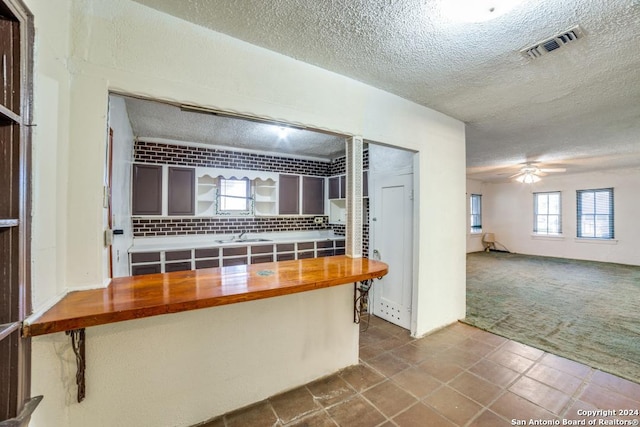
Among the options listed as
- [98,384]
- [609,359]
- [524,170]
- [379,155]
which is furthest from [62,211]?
[524,170]

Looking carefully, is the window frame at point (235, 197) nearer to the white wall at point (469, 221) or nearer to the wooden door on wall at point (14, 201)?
the wooden door on wall at point (14, 201)

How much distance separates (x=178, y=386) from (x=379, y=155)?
301cm

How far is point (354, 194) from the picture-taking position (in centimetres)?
211

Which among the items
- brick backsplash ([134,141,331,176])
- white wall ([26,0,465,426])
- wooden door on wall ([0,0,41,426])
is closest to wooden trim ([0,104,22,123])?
wooden door on wall ([0,0,41,426])

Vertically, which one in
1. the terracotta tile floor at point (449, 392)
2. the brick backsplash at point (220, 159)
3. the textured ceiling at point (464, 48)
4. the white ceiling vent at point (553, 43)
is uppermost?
the textured ceiling at point (464, 48)

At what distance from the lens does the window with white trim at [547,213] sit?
7.40 meters

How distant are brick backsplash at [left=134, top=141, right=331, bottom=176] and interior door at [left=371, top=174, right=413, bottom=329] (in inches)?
84.0

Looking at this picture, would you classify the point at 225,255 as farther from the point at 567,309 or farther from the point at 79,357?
the point at 567,309

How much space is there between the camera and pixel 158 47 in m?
1.41

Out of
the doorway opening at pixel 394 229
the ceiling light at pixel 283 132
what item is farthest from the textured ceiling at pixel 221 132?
the doorway opening at pixel 394 229

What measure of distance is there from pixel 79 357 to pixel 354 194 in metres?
1.90

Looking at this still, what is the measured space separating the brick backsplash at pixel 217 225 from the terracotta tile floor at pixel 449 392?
9.60ft

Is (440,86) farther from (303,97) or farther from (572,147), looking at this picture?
(572,147)

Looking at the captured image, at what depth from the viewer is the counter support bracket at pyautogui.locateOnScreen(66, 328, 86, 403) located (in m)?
1.19
